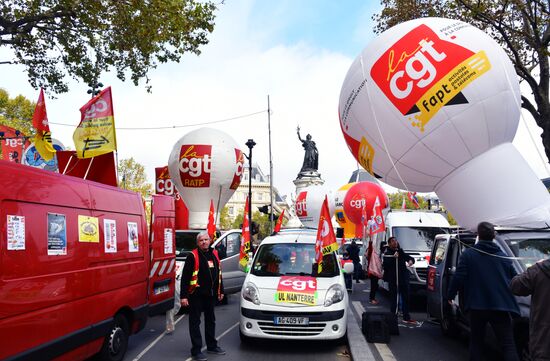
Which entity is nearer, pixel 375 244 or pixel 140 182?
pixel 375 244

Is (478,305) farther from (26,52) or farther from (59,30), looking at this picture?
(26,52)

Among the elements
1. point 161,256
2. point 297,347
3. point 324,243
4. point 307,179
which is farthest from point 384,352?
point 307,179

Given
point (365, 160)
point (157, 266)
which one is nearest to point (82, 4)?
point (157, 266)

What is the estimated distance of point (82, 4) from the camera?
1064cm

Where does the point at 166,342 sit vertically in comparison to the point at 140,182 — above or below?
below

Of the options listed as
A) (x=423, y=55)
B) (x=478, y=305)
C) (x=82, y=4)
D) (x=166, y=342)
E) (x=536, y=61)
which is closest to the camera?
(x=478, y=305)

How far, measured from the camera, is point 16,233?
411cm

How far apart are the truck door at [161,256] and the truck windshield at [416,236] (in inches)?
271

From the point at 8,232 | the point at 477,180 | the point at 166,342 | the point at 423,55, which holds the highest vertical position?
the point at 423,55

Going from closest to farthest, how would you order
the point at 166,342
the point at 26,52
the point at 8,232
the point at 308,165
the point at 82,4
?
1. the point at 8,232
2. the point at 166,342
3. the point at 82,4
4. the point at 26,52
5. the point at 308,165

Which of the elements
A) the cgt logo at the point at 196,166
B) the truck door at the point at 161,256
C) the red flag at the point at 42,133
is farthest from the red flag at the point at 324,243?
the cgt logo at the point at 196,166

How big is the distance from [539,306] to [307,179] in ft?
117

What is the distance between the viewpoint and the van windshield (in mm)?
7562

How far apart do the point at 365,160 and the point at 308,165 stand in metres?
32.9
